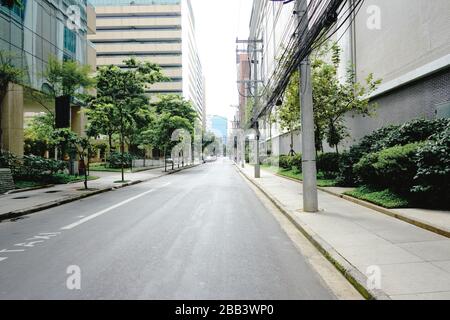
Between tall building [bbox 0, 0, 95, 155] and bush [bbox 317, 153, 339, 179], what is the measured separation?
17.2 m

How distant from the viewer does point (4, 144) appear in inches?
894

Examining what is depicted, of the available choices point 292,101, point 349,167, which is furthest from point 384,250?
point 292,101

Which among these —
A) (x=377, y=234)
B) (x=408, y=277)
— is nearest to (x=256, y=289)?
(x=408, y=277)

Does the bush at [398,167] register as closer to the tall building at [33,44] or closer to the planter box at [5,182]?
the planter box at [5,182]

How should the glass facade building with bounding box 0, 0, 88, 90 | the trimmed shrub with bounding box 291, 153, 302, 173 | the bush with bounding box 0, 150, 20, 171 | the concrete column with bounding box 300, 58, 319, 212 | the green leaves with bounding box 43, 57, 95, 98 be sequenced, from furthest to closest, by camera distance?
the trimmed shrub with bounding box 291, 153, 302, 173
the green leaves with bounding box 43, 57, 95, 98
the glass facade building with bounding box 0, 0, 88, 90
the bush with bounding box 0, 150, 20, 171
the concrete column with bounding box 300, 58, 319, 212

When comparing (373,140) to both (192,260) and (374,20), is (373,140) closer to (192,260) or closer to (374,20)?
(374,20)

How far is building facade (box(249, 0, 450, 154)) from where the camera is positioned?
A: 12.2 m

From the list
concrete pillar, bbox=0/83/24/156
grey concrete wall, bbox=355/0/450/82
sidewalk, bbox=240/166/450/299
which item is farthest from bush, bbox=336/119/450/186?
concrete pillar, bbox=0/83/24/156

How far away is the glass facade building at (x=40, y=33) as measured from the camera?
909 inches

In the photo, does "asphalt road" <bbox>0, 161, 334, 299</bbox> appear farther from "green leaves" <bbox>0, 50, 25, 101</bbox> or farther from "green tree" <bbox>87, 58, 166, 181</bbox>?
"green leaves" <bbox>0, 50, 25, 101</bbox>

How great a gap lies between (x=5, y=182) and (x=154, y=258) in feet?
47.6

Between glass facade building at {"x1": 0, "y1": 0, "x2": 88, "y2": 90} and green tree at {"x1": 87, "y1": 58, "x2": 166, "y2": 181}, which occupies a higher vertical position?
glass facade building at {"x1": 0, "y1": 0, "x2": 88, "y2": 90}

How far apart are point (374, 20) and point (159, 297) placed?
17531 mm

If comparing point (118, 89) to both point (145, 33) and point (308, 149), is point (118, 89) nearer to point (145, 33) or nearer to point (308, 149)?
point (308, 149)
